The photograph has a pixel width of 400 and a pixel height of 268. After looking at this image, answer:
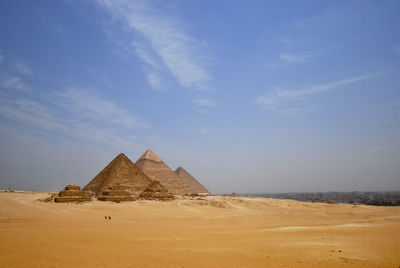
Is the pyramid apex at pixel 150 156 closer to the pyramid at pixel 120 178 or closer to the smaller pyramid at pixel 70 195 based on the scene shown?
the pyramid at pixel 120 178

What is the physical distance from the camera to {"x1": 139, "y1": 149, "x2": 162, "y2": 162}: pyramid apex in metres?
49.4

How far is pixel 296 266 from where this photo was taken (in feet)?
18.9

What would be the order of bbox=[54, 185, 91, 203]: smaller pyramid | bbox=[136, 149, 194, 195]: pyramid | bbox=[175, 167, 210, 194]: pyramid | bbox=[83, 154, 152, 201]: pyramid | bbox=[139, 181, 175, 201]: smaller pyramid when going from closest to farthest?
bbox=[54, 185, 91, 203]: smaller pyramid → bbox=[139, 181, 175, 201]: smaller pyramid → bbox=[83, 154, 152, 201]: pyramid → bbox=[136, 149, 194, 195]: pyramid → bbox=[175, 167, 210, 194]: pyramid

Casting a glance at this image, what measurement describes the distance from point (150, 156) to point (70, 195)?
85.4ft

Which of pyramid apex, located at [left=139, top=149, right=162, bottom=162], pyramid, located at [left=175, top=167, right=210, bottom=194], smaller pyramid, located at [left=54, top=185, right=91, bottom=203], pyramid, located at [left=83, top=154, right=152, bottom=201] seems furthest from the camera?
pyramid, located at [left=175, top=167, right=210, bottom=194]

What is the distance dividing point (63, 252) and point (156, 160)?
43.3 metres

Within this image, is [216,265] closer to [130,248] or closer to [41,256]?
[130,248]

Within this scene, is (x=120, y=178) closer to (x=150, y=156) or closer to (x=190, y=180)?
(x=150, y=156)

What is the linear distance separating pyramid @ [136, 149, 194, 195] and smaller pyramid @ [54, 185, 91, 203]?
2032cm

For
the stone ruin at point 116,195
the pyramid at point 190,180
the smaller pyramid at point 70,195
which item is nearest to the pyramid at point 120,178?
the stone ruin at point 116,195

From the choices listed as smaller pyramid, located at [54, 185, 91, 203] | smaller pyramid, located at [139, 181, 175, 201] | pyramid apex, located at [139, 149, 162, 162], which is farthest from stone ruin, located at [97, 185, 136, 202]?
pyramid apex, located at [139, 149, 162, 162]

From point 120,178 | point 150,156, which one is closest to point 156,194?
point 120,178

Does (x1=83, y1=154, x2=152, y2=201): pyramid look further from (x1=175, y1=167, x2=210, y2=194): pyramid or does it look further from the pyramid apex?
(x1=175, y1=167, x2=210, y2=194): pyramid

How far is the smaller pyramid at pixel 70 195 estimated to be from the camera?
2348 centimetres
